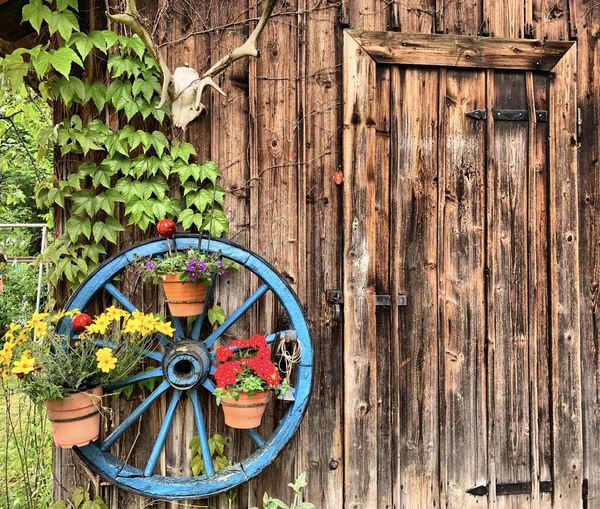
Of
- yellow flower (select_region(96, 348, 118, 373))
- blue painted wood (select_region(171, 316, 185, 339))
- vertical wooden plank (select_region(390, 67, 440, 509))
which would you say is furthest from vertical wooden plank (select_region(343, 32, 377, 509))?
yellow flower (select_region(96, 348, 118, 373))

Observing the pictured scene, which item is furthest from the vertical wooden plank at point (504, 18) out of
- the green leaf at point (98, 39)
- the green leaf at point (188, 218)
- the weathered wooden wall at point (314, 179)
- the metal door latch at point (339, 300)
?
the green leaf at point (98, 39)

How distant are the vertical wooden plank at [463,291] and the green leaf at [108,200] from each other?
4.64 ft

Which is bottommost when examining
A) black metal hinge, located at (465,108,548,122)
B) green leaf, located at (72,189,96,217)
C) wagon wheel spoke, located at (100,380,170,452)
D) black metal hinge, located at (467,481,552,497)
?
black metal hinge, located at (467,481,552,497)

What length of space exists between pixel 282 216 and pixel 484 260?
94cm

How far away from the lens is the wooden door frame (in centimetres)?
198

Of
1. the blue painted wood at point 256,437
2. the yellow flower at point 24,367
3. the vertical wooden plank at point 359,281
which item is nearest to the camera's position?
the yellow flower at point 24,367

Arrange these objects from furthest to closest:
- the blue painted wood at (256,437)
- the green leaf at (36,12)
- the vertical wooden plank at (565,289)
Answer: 1. the vertical wooden plank at (565,289)
2. the blue painted wood at (256,437)
3. the green leaf at (36,12)

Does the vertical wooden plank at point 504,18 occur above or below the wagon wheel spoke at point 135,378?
above

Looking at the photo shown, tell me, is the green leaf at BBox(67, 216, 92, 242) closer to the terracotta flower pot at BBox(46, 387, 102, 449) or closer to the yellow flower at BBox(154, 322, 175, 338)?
the yellow flower at BBox(154, 322, 175, 338)

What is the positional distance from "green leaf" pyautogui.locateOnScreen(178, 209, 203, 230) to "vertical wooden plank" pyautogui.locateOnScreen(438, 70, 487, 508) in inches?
42.4

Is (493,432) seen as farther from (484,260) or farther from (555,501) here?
(484,260)

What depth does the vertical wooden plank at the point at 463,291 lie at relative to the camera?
204 centimetres

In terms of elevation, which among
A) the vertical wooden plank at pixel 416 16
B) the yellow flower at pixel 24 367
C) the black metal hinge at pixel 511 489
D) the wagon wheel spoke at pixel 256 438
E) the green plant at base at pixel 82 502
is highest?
the vertical wooden plank at pixel 416 16

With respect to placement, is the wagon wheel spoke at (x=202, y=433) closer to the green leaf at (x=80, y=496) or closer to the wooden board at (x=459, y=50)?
the green leaf at (x=80, y=496)
